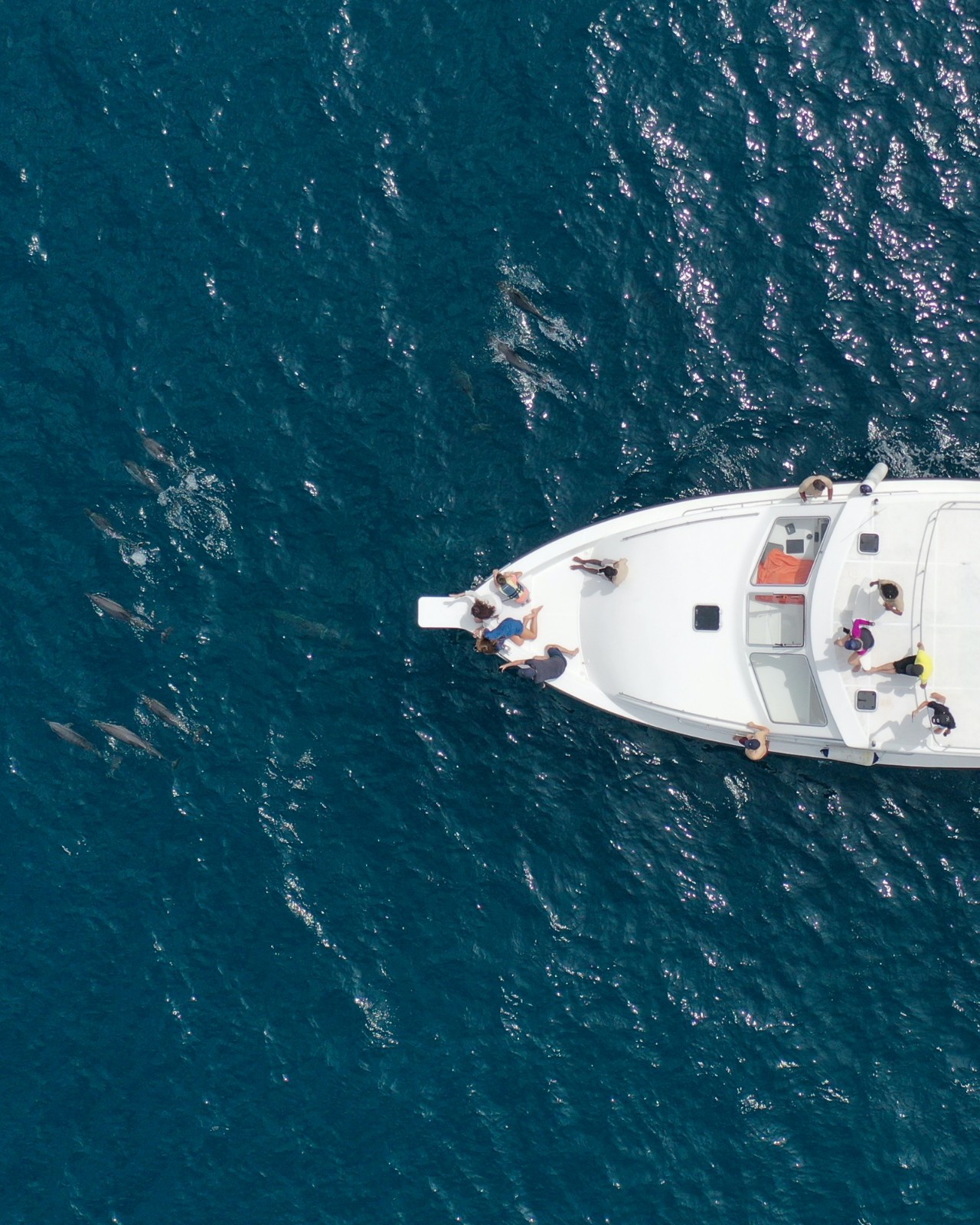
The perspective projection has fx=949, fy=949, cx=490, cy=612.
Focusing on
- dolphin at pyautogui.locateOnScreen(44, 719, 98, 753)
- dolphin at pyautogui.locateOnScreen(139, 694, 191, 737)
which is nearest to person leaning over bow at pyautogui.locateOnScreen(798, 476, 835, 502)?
dolphin at pyautogui.locateOnScreen(139, 694, 191, 737)

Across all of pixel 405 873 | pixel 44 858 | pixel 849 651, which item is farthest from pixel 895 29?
pixel 44 858

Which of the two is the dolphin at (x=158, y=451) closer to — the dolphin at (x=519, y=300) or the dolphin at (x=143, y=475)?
the dolphin at (x=143, y=475)

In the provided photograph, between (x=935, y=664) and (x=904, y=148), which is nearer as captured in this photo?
(x=935, y=664)

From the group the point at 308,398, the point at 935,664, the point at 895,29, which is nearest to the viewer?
the point at 935,664

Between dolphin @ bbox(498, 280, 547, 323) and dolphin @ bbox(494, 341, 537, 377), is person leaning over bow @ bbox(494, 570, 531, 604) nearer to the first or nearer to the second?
dolphin @ bbox(494, 341, 537, 377)

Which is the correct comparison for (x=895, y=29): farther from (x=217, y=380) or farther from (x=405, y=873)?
(x=405, y=873)

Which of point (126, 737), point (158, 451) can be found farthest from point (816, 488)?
point (126, 737)

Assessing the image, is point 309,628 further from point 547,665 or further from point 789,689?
point 789,689
